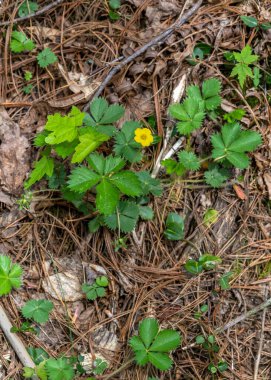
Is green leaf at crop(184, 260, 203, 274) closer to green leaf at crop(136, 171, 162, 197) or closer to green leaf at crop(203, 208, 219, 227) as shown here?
green leaf at crop(203, 208, 219, 227)

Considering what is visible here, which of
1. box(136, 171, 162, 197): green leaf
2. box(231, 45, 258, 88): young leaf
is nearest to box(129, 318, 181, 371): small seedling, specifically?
box(136, 171, 162, 197): green leaf

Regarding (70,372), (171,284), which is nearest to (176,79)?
(171,284)

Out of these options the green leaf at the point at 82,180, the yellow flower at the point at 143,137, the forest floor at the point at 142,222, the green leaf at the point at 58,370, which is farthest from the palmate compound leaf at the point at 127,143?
the green leaf at the point at 58,370

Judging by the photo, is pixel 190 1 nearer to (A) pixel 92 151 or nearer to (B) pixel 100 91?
(B) pixel 100 91

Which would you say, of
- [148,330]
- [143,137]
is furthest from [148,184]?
[148,330]

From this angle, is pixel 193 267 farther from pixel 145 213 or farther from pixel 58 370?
pixel 58 370
